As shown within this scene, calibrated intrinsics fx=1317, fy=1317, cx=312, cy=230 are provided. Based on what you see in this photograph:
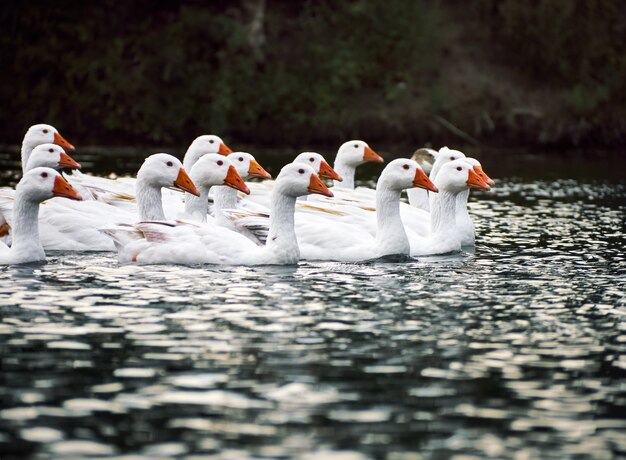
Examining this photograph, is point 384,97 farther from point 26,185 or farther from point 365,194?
point 26,185

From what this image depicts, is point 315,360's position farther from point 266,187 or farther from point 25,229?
point 266,187

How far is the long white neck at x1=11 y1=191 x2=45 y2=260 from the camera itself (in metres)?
14.3

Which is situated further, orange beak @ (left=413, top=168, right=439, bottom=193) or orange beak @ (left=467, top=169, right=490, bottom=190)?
orange beak @ (left=467, top=169, right=490, bottom=190)

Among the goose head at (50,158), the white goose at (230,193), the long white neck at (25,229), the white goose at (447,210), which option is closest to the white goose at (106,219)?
the white goose at (230,193)

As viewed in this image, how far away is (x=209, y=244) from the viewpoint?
47.6 feet

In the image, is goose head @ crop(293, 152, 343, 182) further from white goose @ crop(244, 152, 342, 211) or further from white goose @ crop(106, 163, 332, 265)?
white goose @ crop(106, 163, 332, 265)

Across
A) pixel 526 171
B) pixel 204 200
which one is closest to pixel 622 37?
pixel 526 171

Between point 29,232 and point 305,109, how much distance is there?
1198 inches

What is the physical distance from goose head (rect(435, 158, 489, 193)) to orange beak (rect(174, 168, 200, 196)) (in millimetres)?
3297

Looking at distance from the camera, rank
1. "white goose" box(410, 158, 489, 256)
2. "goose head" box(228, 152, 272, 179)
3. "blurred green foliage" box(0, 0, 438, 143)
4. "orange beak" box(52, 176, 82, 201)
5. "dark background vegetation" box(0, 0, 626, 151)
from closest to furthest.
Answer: "orange beak" box(52, 176, 82, 201)
"white goose" box(410, 158, 489, 256)
"goose head" box(228, 152, 272, 179)
"dark background vegetation" box(0, 0, 626, 151)
"blurred green foliage" box(0, 0, 438, 143)

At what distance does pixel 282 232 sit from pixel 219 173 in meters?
2.16

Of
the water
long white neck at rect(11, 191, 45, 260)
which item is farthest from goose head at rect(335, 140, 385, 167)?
long white neck at rect(11, 191, 45, 260)

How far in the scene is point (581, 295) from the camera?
1282 centimetres

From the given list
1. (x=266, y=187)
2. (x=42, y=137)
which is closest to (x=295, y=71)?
(x=42, y=137)
